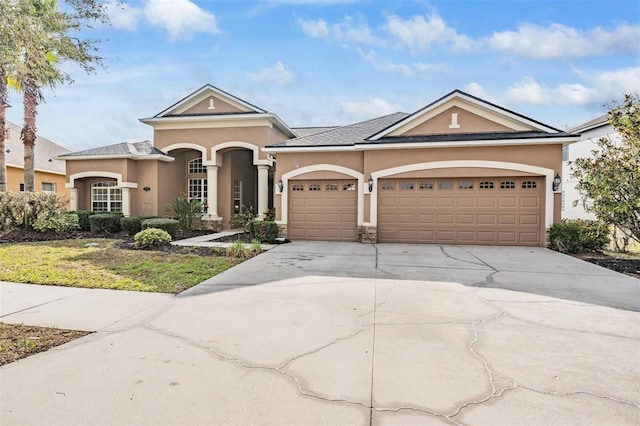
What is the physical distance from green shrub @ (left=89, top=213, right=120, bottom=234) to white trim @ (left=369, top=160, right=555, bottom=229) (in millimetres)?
10897

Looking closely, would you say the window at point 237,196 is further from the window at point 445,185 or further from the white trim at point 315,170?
the window at point 445,185

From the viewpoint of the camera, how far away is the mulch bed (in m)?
3.62

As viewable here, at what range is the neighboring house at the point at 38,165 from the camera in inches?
842

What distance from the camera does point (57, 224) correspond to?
13914mm

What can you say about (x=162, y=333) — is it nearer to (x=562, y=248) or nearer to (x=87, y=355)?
(x=87, y=355)

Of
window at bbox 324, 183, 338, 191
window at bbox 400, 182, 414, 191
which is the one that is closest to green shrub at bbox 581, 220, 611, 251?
window at bbox 400, 182, 414, 191

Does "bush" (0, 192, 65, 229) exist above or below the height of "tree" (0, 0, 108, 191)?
below

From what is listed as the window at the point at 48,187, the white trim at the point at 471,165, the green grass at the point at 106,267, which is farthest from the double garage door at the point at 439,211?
the window at the point at 48,187

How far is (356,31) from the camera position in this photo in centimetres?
1505

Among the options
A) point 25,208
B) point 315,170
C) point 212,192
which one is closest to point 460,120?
point 315,170

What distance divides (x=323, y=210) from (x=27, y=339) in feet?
35.0

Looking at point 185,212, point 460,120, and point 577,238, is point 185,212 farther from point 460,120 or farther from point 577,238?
point 577,238

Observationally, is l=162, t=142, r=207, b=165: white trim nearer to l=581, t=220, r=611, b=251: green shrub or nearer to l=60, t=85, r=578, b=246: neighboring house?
l=60, t=85, r=578, b=246: neighboring house

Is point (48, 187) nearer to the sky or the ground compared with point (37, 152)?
nearer to the ground
